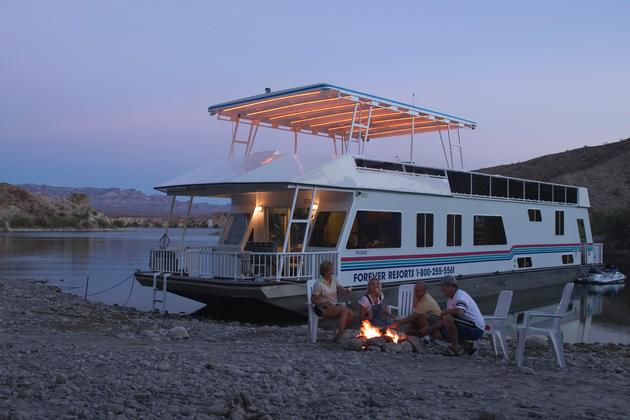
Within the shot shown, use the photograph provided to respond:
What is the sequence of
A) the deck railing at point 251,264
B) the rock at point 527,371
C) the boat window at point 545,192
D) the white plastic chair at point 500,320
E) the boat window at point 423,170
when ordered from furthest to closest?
the boat window at point 545,192 → the boat window at point 423,170 → the deck railing at point 251,264 → the white plastic chair at point 500,320 → the rock at point 527,371

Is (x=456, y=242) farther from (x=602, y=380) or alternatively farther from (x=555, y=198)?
(x=602, y=380)

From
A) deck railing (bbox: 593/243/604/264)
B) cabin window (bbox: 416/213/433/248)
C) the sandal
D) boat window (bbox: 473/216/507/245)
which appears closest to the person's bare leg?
the sandal

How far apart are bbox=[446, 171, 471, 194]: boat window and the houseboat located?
32 millimetres

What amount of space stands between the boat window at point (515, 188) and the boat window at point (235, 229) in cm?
749

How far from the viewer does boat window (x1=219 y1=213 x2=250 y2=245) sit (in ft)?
50.8

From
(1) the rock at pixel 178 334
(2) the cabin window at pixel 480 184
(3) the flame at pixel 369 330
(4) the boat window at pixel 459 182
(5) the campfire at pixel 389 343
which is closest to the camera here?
(5) the campfire at pixel 389 343

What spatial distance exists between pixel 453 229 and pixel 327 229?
3.85m

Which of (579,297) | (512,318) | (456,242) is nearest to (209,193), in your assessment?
(456,242)

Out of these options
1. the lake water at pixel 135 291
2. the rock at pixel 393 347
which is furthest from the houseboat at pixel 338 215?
the rock at pixel 393 347

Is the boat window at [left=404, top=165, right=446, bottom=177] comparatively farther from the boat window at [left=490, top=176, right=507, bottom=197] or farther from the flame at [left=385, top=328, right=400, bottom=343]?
the flame at [left=385, top=328, right=400, bottom=343]

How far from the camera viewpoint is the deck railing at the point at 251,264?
12609 mm

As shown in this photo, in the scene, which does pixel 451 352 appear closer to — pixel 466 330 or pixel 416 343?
pixel 466 330

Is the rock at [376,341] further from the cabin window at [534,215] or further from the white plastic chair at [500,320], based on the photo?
the cabin window at [534,215]

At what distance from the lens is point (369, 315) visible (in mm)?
8992
